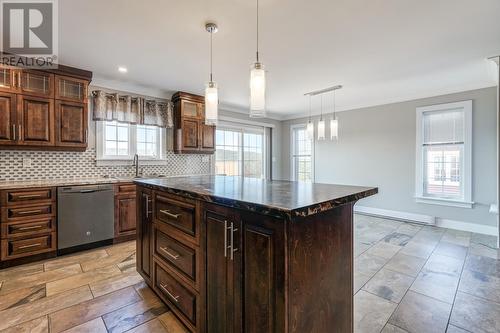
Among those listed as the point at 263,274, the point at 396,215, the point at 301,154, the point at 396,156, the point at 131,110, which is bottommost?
the point at 396,215

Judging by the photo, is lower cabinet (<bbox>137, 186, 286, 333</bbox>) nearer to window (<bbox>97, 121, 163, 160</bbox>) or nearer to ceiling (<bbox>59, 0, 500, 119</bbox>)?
ceiling (<bbox>59, 0, 500, 119</bbox>)

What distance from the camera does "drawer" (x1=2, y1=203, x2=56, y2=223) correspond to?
2.67 meters

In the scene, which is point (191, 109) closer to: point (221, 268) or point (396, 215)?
point (221, 268)

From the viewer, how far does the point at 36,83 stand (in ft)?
9.95

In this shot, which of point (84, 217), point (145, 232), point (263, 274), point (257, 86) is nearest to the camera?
point (263, 274)

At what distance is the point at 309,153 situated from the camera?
6652mm

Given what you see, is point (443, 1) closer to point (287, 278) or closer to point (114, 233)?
A: point (287, 278)

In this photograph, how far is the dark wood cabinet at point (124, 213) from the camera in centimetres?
341

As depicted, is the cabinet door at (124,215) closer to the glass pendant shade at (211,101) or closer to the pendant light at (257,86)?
the glass pendant shade at (211,101)

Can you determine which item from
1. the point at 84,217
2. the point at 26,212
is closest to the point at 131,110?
the point at 84,217

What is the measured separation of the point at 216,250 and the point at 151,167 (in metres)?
3.36

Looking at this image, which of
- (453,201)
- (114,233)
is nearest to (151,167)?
(114,233)

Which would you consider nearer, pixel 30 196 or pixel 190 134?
pixel 30 196

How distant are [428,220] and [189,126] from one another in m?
4.72
